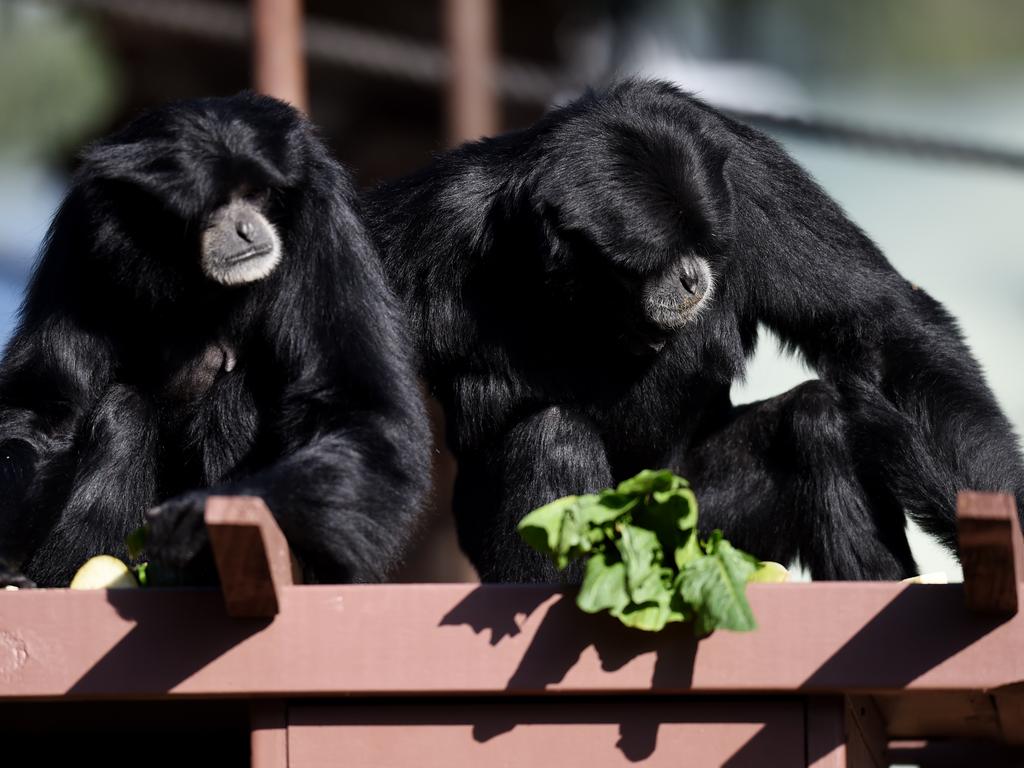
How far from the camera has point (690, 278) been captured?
18.0ft

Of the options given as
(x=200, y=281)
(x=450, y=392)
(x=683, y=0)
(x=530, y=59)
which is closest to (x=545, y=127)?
(x=450, y=392)

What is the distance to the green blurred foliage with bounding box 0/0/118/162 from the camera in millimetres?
13852

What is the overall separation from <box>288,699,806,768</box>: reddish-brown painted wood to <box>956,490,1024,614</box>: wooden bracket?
22.9 inches

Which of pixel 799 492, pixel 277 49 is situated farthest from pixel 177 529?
pixel 277 49

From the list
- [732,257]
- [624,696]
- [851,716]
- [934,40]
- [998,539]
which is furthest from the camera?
[934,40]

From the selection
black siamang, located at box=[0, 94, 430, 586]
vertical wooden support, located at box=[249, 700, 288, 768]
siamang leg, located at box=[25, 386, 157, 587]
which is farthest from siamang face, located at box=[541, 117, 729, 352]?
vertical wooden support, located at box=[249, 700, 288, 768]

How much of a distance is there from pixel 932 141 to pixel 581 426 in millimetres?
4386

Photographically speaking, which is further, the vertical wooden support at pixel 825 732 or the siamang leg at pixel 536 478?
the siamang leg at pixel 536 478

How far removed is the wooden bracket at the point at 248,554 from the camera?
3793 millimetres

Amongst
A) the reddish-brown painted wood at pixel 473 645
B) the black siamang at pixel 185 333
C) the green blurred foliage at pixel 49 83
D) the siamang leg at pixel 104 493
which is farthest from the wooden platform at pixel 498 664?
the green blurred foliage at pixel 49 83

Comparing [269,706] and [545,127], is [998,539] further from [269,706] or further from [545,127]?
[545,127]

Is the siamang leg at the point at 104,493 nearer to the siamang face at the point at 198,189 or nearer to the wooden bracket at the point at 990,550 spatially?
the siamang face at the point at 198,189

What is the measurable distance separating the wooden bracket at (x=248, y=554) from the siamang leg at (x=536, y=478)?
4.18 feet

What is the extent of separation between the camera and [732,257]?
5.80 m
